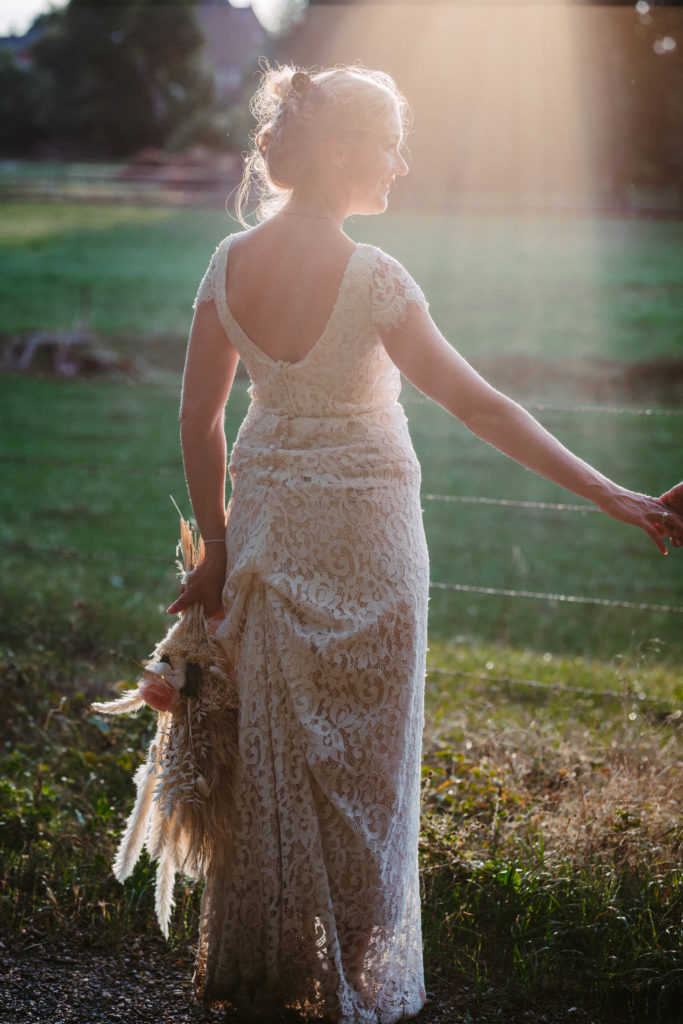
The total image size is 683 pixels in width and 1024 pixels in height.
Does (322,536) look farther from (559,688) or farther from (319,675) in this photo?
(559,688)

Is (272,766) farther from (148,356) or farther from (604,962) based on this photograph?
(148,356)

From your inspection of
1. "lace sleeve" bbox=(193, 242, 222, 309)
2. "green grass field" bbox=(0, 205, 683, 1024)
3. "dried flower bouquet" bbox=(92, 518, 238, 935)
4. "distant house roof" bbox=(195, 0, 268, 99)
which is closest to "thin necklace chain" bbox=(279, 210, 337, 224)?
"lace sleeve" bbox=(193, 242, 222, 309)

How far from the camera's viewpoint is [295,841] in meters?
2.45

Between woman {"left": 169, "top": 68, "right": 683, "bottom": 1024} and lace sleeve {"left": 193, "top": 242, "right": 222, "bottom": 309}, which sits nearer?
woman {"left": 169, "top": 68, "right": 683, "bottom": 1024}

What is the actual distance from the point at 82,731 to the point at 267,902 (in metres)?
2.04

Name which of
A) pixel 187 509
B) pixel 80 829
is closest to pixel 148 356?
pixel 187 509

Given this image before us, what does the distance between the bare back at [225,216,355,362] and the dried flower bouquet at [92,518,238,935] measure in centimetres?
56

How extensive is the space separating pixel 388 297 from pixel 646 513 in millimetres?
815

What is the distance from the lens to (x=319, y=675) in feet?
8.01

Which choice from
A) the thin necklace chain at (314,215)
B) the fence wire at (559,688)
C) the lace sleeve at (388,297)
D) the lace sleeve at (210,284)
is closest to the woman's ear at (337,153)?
the thin necklace chain at (314,215)

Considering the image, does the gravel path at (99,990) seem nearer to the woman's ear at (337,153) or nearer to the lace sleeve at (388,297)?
the lace sleeve at (388,297)

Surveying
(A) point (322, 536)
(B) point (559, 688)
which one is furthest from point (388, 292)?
(B) point (559, 688)

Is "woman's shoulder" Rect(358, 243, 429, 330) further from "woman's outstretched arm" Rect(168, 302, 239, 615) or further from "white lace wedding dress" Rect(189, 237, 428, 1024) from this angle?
"woman's outstretched arm" Rect(168, 302, 239, 615)

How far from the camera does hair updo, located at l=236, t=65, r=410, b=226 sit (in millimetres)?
2279
